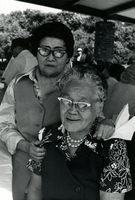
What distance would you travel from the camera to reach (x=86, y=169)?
4.21 ft

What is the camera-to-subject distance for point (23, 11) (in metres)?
1.86

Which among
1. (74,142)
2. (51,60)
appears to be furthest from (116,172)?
(51,60)

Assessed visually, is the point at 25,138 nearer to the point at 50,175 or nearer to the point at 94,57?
the point at 50,175

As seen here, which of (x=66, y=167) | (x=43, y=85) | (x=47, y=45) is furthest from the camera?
(x=43, y=85)

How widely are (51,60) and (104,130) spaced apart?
0.58m

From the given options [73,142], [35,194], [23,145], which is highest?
[73,142]

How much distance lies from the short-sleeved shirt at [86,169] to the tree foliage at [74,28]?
835 millimetres

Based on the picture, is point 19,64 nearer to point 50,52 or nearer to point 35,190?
point 50,52

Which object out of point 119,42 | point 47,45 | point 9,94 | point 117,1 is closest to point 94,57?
point 119,42

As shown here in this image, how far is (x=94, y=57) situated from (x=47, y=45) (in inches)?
22.8

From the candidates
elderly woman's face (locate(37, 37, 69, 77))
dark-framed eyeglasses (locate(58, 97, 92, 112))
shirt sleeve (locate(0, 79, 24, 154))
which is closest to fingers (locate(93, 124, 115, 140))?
dark-framed eyeglasses (locate(58, 97, 92, 112))

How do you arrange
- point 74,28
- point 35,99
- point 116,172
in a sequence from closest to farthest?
1. point 116,172
2. point 35,99
3. point 74,28

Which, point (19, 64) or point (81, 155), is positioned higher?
point (19, 64)

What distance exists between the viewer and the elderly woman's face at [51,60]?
5.29ft
